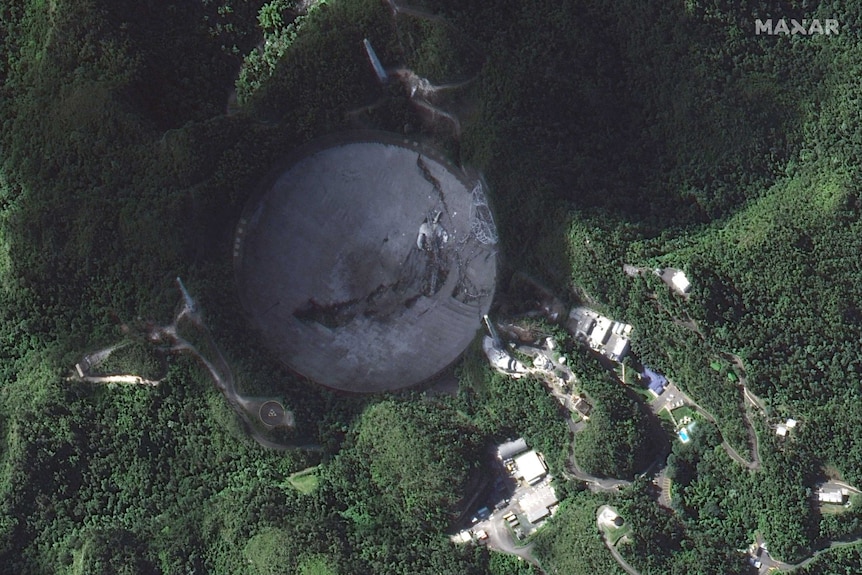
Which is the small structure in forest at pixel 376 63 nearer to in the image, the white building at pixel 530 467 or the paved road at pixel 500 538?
the white building at pixel 530 467

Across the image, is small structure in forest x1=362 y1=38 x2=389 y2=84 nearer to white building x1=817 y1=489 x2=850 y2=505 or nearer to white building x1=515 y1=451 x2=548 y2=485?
white building x1=515 y1=451 x2=548 y2=485

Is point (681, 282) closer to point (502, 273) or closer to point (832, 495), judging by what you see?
point (502, 273)

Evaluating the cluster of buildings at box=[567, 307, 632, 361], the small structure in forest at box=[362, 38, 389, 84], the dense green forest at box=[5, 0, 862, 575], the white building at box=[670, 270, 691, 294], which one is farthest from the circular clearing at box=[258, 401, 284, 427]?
the white building at box=[670, 270, 691, 294]

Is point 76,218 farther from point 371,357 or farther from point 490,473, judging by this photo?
point 490,473

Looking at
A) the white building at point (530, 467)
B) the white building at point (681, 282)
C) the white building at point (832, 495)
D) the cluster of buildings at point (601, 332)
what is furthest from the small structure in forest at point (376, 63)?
the white building at point (832, 495)

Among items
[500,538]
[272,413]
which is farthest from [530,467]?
[272,413]
